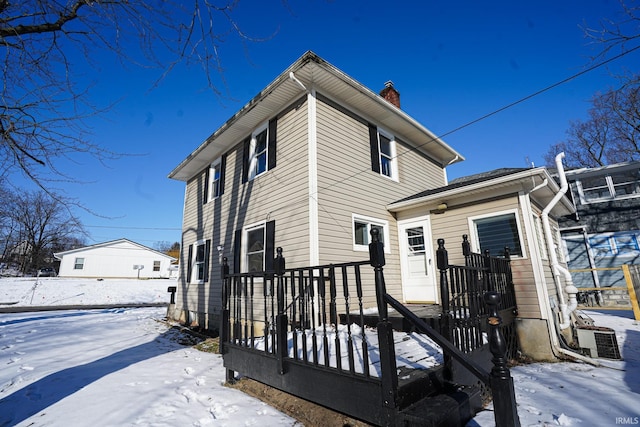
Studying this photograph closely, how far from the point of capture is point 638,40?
163 inches

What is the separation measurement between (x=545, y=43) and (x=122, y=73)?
7625mm

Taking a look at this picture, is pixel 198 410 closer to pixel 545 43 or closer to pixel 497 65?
pixel 545 43

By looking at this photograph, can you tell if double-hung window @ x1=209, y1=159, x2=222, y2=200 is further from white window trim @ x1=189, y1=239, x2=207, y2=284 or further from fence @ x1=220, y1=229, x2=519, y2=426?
fence @ x1=220, y1=229, x2=519, y2=426

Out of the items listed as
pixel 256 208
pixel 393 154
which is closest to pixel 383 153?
pixel 393 154

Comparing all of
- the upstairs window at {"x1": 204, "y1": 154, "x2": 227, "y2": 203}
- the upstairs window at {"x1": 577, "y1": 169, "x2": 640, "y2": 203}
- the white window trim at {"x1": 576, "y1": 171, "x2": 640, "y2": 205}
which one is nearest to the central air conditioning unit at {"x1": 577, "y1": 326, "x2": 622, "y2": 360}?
the upstairs window at {"x1": 204, "y1": 154, "x2": 227, "y2": 203}

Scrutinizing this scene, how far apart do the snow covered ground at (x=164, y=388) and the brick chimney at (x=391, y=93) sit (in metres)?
7.93

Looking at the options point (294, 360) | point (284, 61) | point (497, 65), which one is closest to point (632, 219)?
point (497, 65)

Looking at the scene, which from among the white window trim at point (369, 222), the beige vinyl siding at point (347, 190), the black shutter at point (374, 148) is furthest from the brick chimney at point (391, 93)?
the white window trim at point (369, 222)

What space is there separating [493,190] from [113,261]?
3579 centimetres

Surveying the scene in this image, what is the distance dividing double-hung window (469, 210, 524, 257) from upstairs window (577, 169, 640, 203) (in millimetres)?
10483

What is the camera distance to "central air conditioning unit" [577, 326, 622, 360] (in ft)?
17.0

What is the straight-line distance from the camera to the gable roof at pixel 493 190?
18.8 ft

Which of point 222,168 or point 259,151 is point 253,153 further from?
point 222,168

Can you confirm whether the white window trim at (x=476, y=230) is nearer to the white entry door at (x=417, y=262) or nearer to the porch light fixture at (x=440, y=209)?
the porch light fixture at (x=440, y=209)
